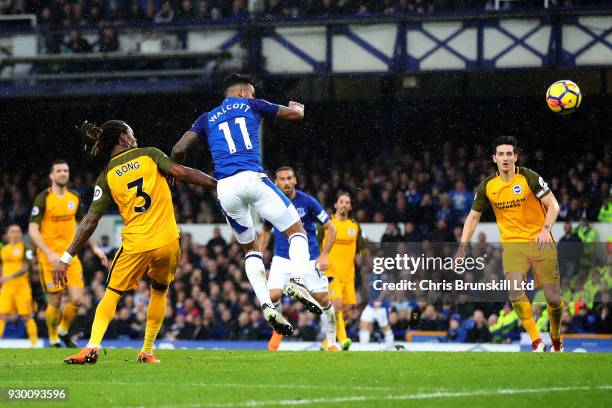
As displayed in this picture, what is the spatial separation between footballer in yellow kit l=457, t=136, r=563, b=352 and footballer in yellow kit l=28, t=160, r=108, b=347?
5.61 meters

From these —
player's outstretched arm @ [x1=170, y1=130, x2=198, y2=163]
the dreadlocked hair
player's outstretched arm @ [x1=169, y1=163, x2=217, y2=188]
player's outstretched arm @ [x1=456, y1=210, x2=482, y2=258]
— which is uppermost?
the dreadlocked hair

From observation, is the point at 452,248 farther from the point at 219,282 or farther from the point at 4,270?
the point at 4,270

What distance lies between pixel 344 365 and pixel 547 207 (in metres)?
3.78

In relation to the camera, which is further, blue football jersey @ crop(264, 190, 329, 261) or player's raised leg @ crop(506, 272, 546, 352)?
blue football jersey @ crop(264, 190, 329, 261)

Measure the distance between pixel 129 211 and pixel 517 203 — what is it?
4834mm

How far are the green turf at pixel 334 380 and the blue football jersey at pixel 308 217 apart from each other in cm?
318

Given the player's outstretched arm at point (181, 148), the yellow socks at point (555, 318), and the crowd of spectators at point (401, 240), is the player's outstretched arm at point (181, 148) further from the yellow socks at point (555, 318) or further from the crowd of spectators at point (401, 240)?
the crowd of spectators at point (401, 240)

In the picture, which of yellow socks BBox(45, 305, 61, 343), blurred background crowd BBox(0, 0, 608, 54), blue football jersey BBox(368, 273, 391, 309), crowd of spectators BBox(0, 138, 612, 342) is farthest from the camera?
blurred background crowd BBox(0, 0, 608, 54)

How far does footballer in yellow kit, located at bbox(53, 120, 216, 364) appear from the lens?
10.2 meters

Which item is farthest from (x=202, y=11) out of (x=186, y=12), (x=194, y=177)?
(x=194, y=177)

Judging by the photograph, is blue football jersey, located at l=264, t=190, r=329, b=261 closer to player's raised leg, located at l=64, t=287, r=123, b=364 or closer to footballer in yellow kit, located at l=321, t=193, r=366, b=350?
footballer in yellow kit, located at l=321, t=193, r=366, b=350

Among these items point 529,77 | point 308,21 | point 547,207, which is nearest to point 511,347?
point 547,207

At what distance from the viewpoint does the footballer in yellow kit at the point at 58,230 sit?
1506cm

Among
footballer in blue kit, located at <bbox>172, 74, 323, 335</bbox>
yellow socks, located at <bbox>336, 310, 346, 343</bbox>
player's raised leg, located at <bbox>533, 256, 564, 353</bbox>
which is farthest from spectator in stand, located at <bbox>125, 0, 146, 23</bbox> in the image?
footballer in blue kit, located at <bbox>172, 74, 323, 335</bbox>
